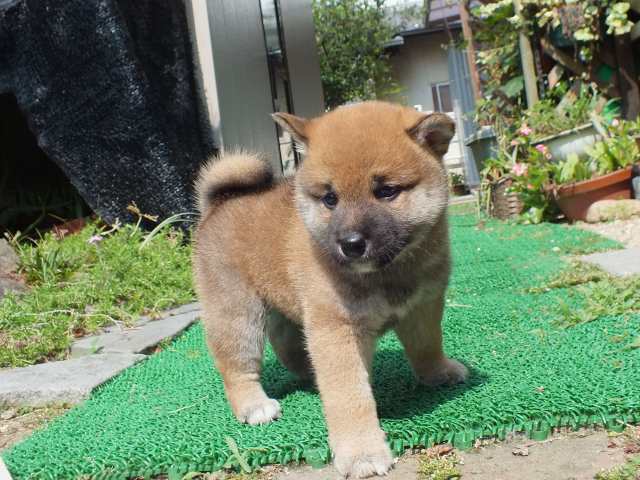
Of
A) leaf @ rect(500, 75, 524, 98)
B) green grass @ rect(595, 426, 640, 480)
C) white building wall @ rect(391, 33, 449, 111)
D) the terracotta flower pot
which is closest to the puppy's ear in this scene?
green grass @ rect(595, 426, 640, 480)

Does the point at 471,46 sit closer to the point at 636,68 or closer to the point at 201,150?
the point at 636,68

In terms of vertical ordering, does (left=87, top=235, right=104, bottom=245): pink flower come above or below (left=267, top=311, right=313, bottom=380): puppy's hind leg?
above

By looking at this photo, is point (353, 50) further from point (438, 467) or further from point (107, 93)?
point (438, 467)

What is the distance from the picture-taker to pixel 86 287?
4848 millimetres

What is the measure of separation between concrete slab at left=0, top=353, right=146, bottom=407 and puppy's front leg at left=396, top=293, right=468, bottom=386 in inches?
61.7

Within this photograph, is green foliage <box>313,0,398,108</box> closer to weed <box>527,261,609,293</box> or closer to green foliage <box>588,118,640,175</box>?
green foliage <box>588,118,640,175</box>

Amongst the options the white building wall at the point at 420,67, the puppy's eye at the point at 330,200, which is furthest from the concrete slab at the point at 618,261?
the white building wall at the point at 420,67

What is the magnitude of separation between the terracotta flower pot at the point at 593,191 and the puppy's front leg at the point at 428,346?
4369 mm

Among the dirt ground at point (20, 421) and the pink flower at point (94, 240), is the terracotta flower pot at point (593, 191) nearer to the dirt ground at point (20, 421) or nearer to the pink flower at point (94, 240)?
the pink flower at point (94, 240)

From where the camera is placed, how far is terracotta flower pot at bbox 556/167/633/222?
652 cm

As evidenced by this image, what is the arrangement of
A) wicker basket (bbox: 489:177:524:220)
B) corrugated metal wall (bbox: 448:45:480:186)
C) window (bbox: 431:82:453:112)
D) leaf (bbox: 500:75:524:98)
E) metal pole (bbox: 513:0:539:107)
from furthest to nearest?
window (bbox: 431:82:453:112)
corrugated metal wall (bbox: 448:45:480:186)
leaf (bbox: 500:75:524:98)
metal pole (bbox: 513:0:539:107)
wicker basket (bbox: 489:177:524:220)

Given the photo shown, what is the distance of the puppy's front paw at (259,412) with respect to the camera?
8.69ft

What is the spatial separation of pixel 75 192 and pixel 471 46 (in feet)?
→ 23.0

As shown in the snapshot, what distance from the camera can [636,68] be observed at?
7.95 m
